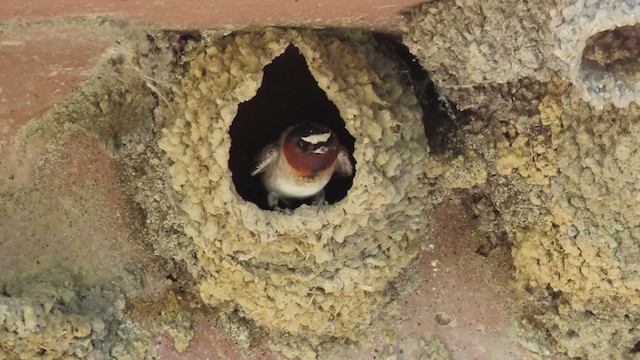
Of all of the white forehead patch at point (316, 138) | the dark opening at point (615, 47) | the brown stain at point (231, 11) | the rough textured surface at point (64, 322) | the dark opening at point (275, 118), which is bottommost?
the rough textured surface at point (64, 322)

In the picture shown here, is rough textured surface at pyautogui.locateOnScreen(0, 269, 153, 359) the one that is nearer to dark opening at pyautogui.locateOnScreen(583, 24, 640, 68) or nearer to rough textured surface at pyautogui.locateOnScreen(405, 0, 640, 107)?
rough textured surface at pyautogui.locateOnScreen(405, 0, 640, 107)

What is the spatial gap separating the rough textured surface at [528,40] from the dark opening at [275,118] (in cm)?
99

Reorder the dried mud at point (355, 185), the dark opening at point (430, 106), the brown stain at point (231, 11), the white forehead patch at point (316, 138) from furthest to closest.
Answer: the dark opening at point (430, 106) < the white forehead patch at point (316, 138) < the dried mud at point (355, 185) < the brown stain at point (231, 11)

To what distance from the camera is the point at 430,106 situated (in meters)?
4.01

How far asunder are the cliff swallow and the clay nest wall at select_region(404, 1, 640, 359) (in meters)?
0.48

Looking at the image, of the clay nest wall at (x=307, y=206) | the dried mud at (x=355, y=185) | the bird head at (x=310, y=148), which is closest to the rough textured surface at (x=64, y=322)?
the dried mud at (x=355, y=185)

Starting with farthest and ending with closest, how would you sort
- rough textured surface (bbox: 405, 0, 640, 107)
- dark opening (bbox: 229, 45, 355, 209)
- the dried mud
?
dark opening (bbox: 229, 45, 355, 209)
the dried mud
rough textured surface (bbox: 405, 0, 640, 107)

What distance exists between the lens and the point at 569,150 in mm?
3617

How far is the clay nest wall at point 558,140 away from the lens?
3.06 metres

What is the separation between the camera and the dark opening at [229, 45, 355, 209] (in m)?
4.34

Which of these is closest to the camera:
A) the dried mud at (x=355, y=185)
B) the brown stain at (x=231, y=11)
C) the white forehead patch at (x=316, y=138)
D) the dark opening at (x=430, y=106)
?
the brown stain at (x=231, y=11)

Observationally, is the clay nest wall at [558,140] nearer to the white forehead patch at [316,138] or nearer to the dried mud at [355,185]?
the dried mud at [355,185]

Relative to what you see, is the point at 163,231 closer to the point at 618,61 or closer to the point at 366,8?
the point at 366,8

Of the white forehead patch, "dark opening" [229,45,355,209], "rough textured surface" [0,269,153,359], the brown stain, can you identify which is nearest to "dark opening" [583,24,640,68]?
the brown stain
